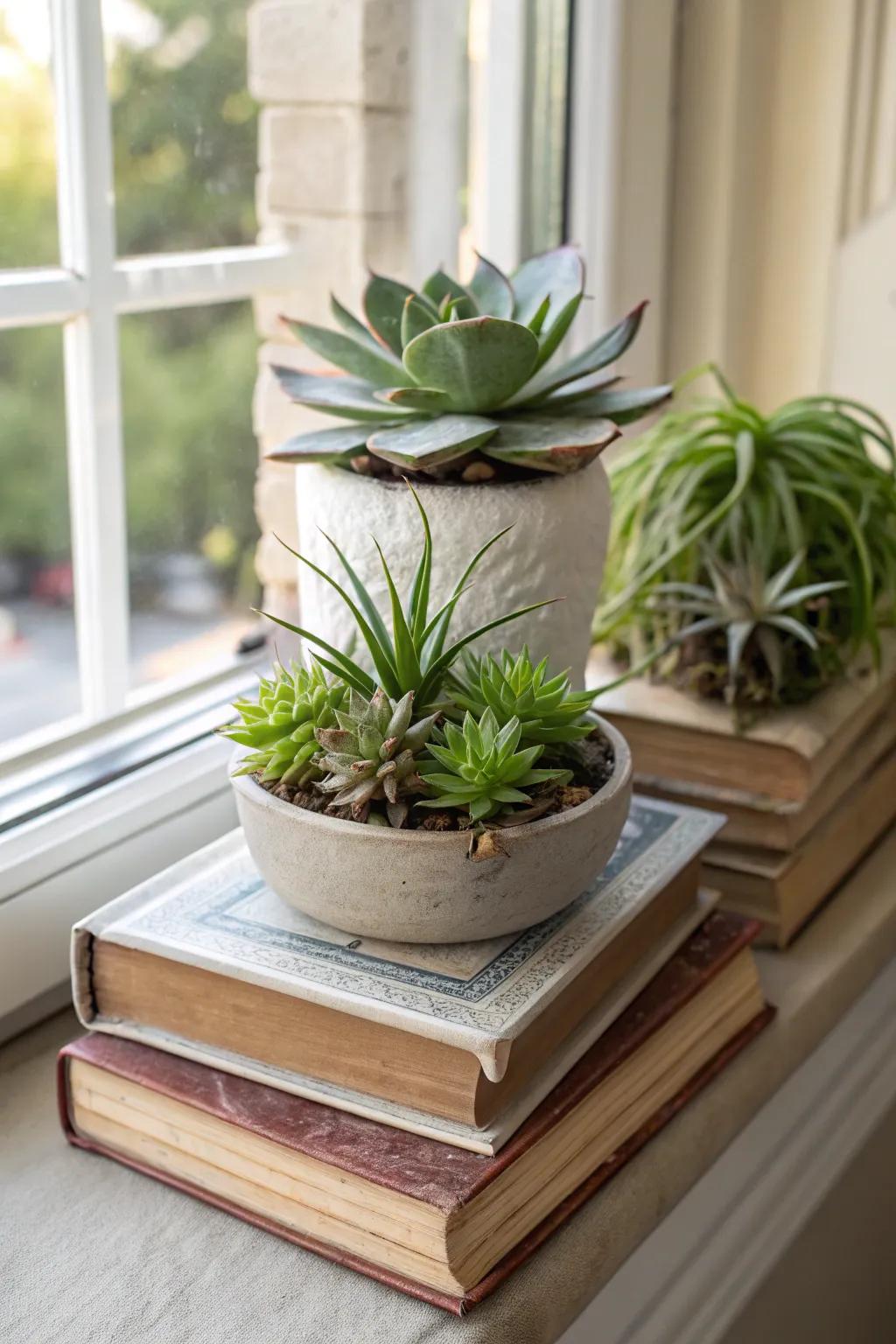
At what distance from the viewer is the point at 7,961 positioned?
2.50 feet

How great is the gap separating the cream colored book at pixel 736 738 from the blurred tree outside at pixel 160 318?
1.23 feet

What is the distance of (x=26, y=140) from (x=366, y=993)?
0.57 m

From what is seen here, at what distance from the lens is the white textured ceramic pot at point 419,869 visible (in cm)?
59

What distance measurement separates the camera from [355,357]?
0.73 metres

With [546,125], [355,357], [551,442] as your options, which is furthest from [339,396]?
[546,125]

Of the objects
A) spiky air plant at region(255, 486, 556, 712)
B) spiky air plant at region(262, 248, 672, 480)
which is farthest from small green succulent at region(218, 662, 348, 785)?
spiky air plant at region(262, 248, 672, 480)

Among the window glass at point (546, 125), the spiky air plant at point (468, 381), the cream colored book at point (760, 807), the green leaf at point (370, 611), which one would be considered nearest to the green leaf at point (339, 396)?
the spiky air plant at point (468, 381)

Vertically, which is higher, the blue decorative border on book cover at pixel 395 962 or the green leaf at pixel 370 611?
the green leaf at pixel 370 611

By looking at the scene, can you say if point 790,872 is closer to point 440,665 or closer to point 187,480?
point 440,665

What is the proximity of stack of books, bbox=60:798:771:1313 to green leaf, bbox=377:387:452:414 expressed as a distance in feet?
0.84

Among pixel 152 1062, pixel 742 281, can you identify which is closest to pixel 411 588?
pixel 152 1062

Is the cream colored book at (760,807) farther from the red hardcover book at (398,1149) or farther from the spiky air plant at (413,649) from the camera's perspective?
the spiky air plant at (413,649)

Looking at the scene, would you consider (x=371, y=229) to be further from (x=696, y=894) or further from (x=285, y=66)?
(x=696, y=894)

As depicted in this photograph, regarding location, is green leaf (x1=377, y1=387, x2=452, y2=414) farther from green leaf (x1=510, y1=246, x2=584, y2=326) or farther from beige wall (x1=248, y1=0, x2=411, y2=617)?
beige wall (x1=248, y1=0, x2=411, y2=617)
